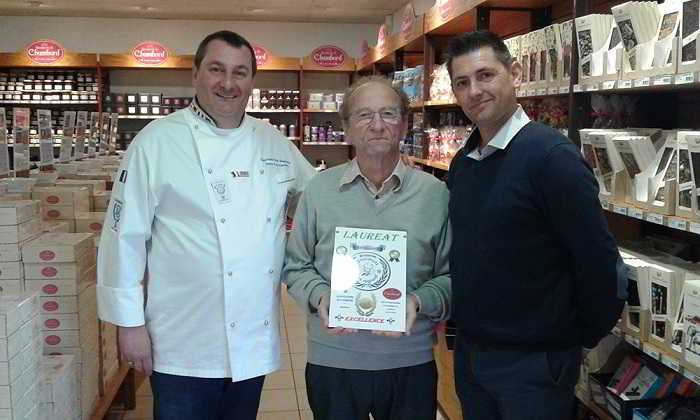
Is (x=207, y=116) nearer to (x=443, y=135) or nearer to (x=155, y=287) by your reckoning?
(x=155, y=287)

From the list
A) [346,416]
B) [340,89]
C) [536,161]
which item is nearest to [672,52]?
[536,161]

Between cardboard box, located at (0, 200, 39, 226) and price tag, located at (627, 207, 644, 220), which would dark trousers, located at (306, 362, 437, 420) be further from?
cardboard box, located at (0, 200, 39, 226)

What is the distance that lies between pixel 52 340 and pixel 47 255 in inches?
14.2

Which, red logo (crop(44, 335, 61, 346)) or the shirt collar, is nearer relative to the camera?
the shirt collar

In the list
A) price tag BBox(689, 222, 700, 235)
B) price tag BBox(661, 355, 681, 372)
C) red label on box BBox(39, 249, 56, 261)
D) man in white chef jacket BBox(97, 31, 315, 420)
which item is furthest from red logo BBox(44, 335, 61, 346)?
price tag BBox(689, 222, 700, 235)

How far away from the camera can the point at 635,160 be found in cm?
219

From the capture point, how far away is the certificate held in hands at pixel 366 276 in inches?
72.4

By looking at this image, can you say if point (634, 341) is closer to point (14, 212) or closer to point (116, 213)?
point (116, 213)

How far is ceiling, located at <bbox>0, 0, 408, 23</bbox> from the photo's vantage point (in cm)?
912

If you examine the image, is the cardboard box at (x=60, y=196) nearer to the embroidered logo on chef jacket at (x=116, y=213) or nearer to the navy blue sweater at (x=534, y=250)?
the embroidered logo on chef jacket at (x=116, y=213)

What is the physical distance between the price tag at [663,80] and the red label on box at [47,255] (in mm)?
2371

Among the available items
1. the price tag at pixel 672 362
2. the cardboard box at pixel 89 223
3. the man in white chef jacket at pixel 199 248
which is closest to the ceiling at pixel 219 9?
the cardboard box at pixel 89 223

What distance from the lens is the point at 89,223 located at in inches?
137

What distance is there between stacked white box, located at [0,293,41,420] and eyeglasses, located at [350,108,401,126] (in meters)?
1.21
